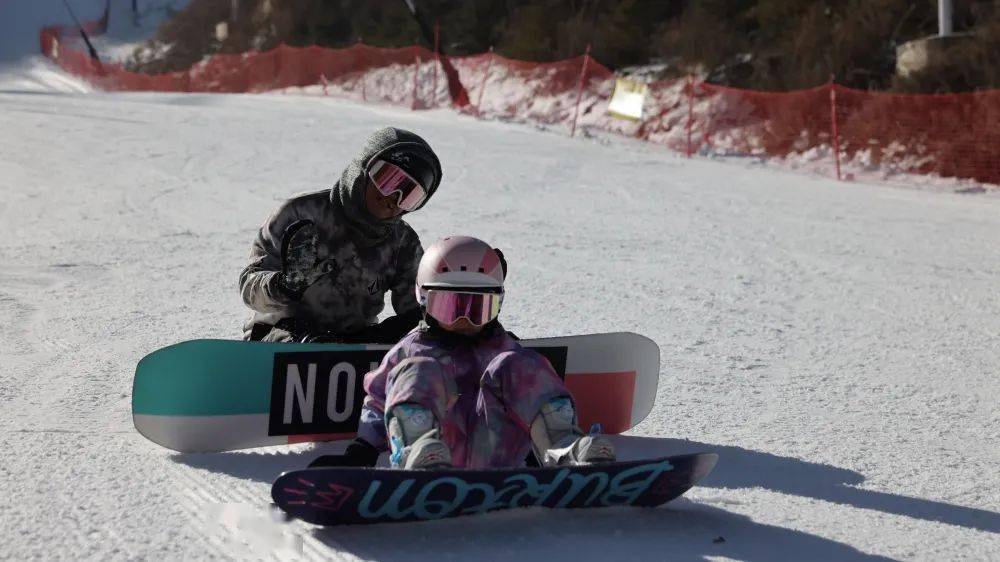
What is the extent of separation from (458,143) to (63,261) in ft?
26.3

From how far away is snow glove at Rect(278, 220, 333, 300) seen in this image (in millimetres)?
3803

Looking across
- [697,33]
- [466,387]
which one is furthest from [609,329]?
[697,33]

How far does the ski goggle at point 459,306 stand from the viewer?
11.4 feet

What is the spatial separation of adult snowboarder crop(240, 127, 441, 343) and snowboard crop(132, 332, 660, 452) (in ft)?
0.80

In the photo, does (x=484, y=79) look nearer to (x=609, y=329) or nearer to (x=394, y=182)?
(x=609, y=329)

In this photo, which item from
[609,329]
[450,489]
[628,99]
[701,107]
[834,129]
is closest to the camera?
[450,489]

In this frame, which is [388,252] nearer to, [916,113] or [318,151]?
[318,151]

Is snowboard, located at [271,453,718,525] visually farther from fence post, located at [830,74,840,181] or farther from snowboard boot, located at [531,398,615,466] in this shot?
fence post, located at [830,74,840,181]

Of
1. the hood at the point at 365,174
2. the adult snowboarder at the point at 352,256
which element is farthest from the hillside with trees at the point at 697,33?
the hood at the point at 365,174

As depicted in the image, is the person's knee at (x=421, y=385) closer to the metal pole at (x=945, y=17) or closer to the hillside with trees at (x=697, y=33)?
the hillside with trees at (x=697, y=33)

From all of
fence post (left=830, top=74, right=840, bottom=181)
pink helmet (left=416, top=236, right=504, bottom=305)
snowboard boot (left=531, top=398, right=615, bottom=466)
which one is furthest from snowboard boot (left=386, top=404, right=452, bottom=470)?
fence post (left=830, top=74, right=840, bottom=181)

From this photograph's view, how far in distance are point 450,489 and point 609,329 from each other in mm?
3552

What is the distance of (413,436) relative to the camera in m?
3.18

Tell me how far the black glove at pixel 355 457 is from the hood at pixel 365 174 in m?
0.99
